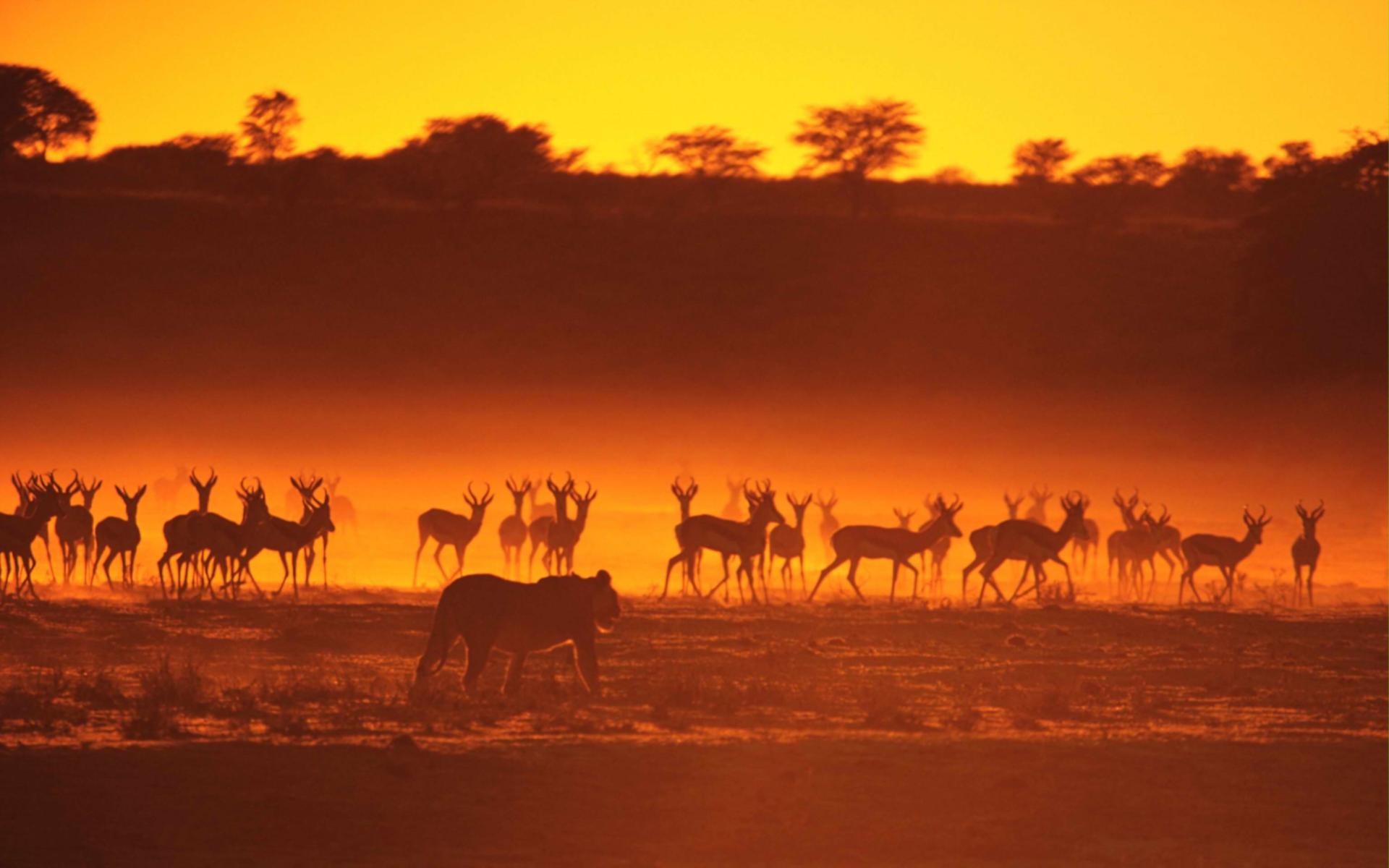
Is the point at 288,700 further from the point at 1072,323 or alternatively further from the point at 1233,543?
the point at 1072,323

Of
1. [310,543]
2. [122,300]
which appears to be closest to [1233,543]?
[310,543]

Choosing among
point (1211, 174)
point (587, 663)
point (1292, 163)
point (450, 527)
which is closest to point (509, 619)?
point (587, 663)

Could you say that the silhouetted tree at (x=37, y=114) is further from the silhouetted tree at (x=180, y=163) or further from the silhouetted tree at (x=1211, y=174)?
the silhouetted tree at (x=1211, y=174)

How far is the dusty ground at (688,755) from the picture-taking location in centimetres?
1291

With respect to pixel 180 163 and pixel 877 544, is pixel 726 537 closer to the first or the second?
pixel 877 544

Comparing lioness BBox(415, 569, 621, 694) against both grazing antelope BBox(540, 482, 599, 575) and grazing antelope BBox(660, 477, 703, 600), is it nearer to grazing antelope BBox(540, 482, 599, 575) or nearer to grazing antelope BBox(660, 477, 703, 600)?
grazing antelope BBox(660, 477, 703, 600)

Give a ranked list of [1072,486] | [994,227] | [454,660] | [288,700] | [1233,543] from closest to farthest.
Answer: [288,700], [454,660], [1233,543], [1072,486], [994,227]

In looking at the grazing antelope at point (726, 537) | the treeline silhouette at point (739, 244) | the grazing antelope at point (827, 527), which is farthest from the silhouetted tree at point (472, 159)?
the grazing antelope at point (726, 537)

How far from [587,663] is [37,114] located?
6842cm

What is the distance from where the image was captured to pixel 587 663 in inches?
691

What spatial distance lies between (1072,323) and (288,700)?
176 ft

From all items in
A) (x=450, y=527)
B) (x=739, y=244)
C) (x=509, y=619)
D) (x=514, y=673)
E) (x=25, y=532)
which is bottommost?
(x=514, y=673)

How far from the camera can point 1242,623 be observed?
26.1 m

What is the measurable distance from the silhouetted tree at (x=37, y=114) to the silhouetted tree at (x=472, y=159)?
11.9m
